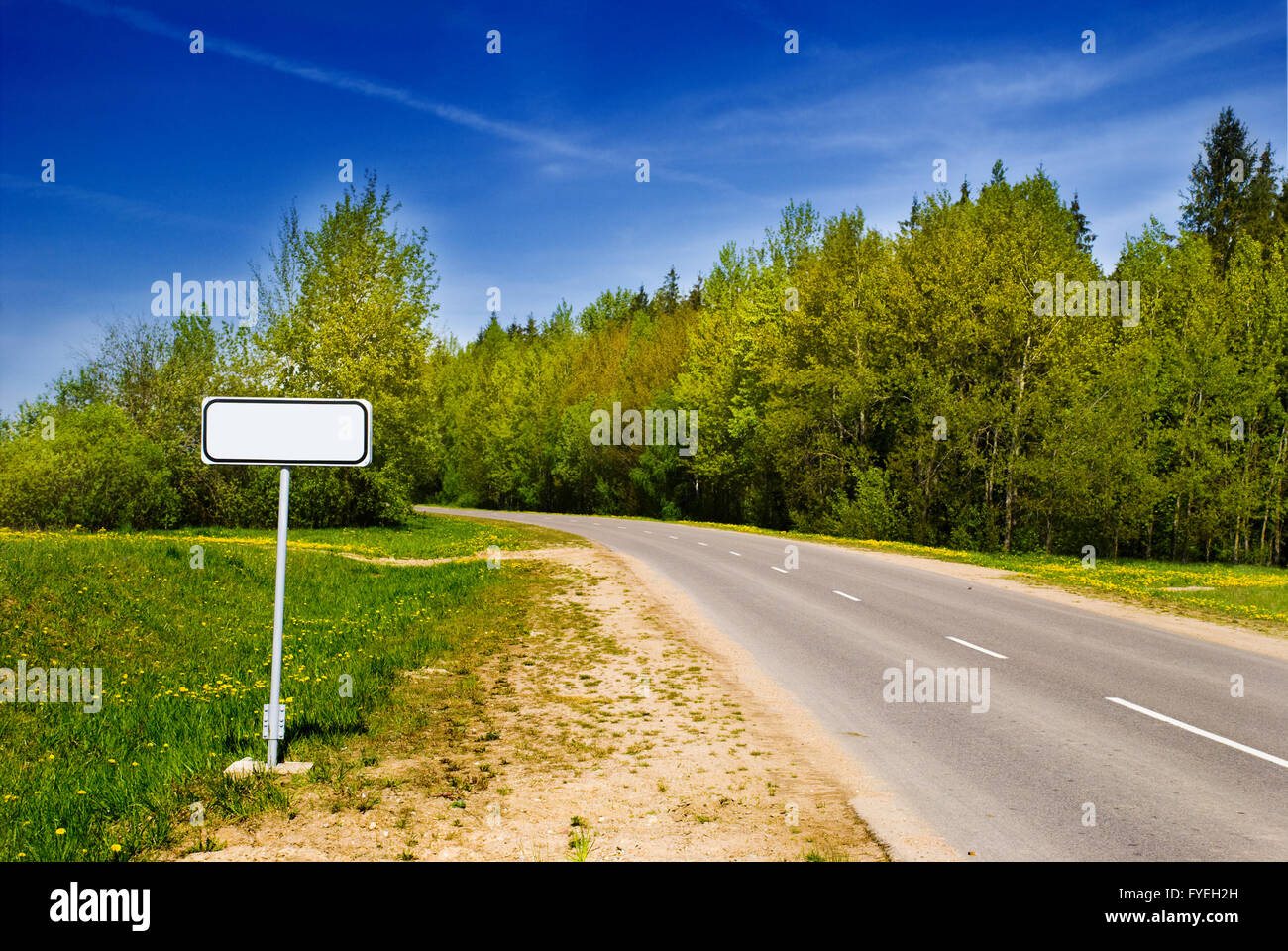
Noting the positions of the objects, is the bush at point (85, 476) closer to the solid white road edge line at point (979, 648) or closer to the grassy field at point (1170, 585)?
the grassy field at point (1170, 585)

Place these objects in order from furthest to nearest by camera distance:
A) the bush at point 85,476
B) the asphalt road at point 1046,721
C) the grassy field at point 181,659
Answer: the bush at point 85,476 < the grassy field at point 181,659 < the asphalt road at point 1046,721

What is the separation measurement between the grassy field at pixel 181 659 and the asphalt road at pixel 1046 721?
4.82m

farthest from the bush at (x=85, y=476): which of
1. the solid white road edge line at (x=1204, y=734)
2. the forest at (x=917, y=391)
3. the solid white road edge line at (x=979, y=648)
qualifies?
the solid white road edge line at (x=1204, y=734)

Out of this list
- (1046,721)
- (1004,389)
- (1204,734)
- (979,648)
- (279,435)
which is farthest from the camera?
(1004,389)

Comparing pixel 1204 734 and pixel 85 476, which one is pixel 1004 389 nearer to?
pixel 1204 734

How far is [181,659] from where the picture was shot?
10320 mm

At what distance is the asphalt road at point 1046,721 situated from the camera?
5.16 m

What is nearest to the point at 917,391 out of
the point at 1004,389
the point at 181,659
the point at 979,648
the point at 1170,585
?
the point at 1004,389

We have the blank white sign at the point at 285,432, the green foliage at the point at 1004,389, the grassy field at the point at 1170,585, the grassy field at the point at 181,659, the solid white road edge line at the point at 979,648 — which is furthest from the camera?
the green foliage at the point at 1004,389

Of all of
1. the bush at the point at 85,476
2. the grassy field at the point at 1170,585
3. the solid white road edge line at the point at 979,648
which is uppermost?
the bush at the point at 85,476

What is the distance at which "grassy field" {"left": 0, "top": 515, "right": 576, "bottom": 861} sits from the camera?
5.29 meters

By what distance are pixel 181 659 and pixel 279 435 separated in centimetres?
626

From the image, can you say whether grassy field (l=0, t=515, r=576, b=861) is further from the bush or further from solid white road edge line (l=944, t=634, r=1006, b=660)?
the bush
